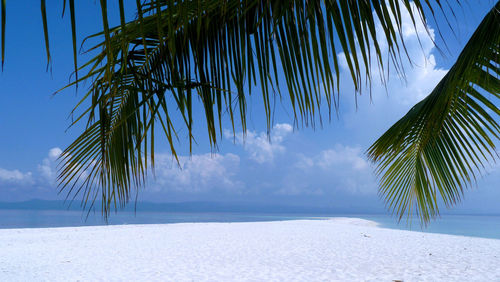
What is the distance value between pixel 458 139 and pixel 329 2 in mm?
2204

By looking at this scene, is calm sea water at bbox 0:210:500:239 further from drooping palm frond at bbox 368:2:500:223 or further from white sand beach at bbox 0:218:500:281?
drooping palm frond at bbox 368:2:500:223

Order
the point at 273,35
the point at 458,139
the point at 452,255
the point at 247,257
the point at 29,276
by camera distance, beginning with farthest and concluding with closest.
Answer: the point at 452,255 → the point at 247,257 → the point at 29,276 → the point at 458,139 → the point at 273,35

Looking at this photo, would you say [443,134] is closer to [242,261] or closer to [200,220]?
[242,261]

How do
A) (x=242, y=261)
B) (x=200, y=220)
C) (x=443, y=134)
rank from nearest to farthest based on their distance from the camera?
(x=443, y=134) < (x=242, y=261) < (x=200, y=220)

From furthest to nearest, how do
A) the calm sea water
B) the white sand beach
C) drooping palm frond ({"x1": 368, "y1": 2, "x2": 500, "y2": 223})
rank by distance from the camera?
the calm sea water
the white sand beach
drooping palm frond ({"x1": 368, "y1": 2, "x2": 500, "y2": 223})

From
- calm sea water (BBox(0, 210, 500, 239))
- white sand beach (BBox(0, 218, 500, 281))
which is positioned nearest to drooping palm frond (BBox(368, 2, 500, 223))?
white sand beach (BBox(0, 218, 500, 281))

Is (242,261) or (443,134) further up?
(443,134)

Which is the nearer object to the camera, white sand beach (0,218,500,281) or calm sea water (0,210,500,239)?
white sand beach (0,218,500,281)

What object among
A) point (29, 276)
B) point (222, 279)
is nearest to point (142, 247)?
point (29, 276)

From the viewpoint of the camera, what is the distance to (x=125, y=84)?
137 cm

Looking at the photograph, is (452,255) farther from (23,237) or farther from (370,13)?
(23,237)

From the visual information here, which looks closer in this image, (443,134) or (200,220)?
Result: (443,134)

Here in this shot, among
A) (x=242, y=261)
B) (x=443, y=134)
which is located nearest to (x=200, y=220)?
(x=242, y=261)

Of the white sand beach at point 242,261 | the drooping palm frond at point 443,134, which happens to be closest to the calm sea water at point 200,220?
the white sand beach at point 242,261
